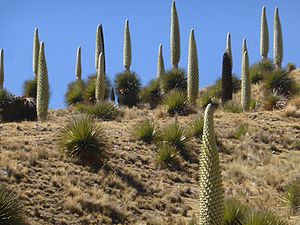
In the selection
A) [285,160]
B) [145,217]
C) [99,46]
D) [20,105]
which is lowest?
[145,217]

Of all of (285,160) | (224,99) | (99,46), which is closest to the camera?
(285,160)

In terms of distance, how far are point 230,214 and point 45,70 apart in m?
10.4

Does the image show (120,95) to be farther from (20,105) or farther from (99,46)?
(20,105)

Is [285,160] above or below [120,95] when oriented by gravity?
below

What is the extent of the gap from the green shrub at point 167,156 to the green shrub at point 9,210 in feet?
22.0

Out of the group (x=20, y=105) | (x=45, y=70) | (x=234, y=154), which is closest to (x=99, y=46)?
(x=20, y=105)

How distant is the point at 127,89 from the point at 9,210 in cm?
1797

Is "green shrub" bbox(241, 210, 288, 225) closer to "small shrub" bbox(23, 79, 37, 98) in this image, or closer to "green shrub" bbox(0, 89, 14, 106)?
"green shrub" bbox(0, 89, 14, 106)

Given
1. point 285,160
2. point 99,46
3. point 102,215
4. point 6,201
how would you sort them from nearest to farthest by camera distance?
point 6,201 → point 102,215 → point 285,160 → point 99,46

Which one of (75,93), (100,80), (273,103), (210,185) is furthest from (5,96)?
(210,185)

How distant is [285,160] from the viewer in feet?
65.6

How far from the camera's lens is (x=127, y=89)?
97.5 feet

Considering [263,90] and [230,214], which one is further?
[263,90]

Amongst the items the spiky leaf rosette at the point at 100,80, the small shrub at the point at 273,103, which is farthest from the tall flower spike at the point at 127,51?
the small shrub at the point at 273,103
